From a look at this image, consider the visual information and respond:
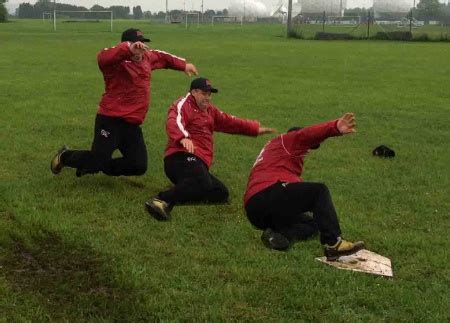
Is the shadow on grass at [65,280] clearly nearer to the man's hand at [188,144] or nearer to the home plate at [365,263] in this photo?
the man's hand at [188,144]

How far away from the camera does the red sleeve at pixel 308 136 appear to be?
17.1 ft

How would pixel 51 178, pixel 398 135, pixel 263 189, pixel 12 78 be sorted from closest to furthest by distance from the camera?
pixel 263 189
pixel 51 178
pixel 398 135
pixel 12 78

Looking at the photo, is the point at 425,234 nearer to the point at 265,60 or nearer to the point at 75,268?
the point at 75,268

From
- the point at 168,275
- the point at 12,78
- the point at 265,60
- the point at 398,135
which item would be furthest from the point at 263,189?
the point at 265,60

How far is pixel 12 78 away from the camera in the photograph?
17.9 meters

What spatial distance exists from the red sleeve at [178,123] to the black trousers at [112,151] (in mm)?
867

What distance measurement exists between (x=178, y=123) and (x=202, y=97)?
388mm

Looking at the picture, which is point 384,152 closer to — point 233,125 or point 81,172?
point 233,125

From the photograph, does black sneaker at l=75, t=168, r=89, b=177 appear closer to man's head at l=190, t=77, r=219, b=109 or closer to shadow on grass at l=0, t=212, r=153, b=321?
man's head at l=190, t=77, r=219, b=109

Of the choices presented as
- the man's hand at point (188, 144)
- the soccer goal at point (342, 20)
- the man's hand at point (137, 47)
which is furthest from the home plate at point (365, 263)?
the soccer goal at point (342, 20)

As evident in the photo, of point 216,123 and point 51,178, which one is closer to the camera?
point 216,123

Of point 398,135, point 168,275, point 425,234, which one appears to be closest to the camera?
point 168,275

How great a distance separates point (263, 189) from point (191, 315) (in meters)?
1.58

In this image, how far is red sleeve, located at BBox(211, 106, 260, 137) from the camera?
6.77 m
